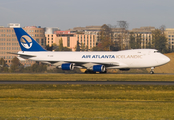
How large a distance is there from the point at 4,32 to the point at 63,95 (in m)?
161

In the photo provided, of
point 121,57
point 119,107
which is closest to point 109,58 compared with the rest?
point 121,57

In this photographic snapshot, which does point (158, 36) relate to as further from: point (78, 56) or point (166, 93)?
point (166, 93)

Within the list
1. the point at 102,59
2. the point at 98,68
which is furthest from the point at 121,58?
the point at 98,68

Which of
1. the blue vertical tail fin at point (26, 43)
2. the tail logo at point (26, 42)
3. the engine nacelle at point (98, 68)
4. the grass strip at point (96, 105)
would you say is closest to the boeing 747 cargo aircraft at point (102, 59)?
the engine nacelle at point (98, 68)

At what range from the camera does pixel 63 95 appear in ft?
85.4

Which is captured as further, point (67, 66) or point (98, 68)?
point (67, 66)

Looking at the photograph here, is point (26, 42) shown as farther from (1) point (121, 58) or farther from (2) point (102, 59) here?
(1) point (121, 58)

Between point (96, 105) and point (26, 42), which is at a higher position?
point (26, 42)

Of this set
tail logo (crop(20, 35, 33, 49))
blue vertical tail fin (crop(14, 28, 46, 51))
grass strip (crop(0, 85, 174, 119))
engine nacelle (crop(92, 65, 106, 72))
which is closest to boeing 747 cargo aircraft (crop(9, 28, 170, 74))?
engine nacelle (crop(92, 65, 106, 72))

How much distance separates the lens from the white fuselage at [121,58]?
53438mm

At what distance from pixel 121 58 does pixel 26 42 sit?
63.5ft

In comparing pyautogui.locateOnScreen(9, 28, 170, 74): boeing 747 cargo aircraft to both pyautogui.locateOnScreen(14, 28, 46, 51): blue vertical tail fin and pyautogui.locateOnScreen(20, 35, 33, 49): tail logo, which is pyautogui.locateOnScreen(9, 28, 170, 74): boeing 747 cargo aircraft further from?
pyautogui.locateOnScreen(20, 35, 33, 49): tail logo

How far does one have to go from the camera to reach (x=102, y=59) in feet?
182

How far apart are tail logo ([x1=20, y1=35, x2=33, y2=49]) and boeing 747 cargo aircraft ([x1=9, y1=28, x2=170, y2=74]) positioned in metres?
1.27
